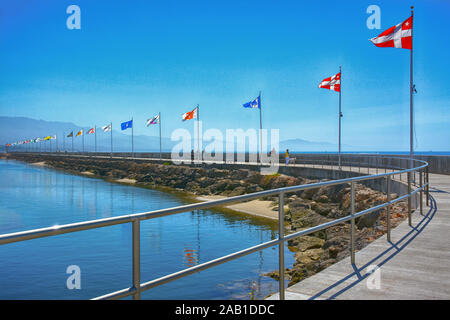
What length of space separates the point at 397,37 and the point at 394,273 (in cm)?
1482

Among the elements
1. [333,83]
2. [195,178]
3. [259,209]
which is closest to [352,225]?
[259,209]

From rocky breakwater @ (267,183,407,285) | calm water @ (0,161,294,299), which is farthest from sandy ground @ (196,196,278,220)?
calm water @ (0,161,294,299)

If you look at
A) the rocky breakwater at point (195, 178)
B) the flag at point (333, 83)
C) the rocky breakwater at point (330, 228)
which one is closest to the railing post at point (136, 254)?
the rocky breakwater at point (330, 228)

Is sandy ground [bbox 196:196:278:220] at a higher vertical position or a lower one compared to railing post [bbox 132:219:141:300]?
lower

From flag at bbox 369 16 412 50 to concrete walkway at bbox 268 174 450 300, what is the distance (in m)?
11.8

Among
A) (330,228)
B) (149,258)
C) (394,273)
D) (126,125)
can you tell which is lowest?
(149,258)

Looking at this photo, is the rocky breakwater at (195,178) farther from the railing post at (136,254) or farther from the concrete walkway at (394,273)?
the railing post at (136,254)

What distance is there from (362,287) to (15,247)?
18267 mm

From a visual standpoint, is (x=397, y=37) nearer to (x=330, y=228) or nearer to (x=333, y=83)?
(x=330, y=228)

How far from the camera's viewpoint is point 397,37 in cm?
1667

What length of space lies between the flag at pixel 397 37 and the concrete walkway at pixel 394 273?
466 inches

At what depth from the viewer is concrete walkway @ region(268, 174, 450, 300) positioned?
4.06 m

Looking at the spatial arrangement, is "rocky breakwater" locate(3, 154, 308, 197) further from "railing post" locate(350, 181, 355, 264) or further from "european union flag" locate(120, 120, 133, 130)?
"railing post" locate(350, 181, 355, 264)
